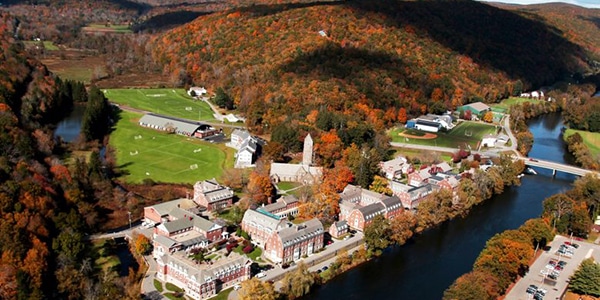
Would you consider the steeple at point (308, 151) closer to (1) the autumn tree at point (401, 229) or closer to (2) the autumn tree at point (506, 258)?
(1) the autumn tree at point (401, 229)

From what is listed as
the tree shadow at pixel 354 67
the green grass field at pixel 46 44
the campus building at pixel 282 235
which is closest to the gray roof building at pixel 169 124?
the tree shadow at pixel 354 67

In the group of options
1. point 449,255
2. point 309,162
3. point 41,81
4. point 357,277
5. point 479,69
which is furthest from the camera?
point 479,69

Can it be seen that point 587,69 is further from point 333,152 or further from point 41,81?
point 41,81

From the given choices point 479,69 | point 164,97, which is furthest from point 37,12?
point 479,69

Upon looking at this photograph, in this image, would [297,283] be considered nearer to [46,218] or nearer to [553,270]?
[46,218]

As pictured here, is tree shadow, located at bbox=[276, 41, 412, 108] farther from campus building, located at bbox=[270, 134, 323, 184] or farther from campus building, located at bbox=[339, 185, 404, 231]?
campus building, located at bbox=[339, 185, 404, 231]

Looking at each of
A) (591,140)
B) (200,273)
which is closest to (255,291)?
(200,273)

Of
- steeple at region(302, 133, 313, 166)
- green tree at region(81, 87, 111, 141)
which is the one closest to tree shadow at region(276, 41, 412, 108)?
steeple at region(302, 133, 313, 166)
